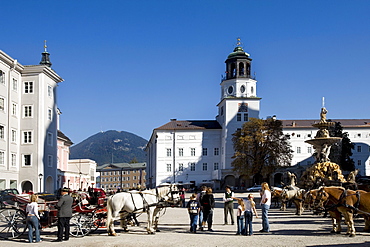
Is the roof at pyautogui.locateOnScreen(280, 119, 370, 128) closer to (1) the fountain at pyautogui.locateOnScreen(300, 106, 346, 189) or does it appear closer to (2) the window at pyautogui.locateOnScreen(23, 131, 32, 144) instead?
(2) the window at pyautogui.locateOnScreen(23, 131, 32, 144)

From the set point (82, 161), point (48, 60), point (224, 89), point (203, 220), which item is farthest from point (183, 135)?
point (203, 220)

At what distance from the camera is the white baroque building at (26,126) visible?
149 ft

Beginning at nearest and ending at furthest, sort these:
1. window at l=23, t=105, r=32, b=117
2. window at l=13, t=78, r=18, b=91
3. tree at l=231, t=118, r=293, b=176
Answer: window at l=13, t=78, r=18, b=91
window at l=23, t=105, r=32, b=117
tree at l=231, t=118, r=293, b=176

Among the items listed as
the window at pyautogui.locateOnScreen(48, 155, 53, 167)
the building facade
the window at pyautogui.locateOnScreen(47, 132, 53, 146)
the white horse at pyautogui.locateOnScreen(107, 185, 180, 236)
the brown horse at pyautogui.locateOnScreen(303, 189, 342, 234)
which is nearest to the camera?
the brown horse at pyautogui.locateOnScreen(303, 189, 342, 234)

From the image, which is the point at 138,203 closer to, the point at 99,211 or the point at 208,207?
the point at 99,211

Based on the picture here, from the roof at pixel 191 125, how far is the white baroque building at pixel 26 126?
44.7 meters

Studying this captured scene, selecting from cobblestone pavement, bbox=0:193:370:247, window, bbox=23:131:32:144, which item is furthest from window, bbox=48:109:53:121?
cobblestone pavement, bbox=0:193:370:247

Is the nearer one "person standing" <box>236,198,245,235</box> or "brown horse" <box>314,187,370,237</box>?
"brown horse" <box>314,187,370,237</box>

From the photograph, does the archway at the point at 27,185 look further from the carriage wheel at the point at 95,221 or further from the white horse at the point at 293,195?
the carriage wheel at the point at 95,221

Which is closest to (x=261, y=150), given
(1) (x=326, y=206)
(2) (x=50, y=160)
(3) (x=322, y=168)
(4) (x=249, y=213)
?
(2) (x=50, y=160)

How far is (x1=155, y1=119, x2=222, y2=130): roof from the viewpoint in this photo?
3676 inches

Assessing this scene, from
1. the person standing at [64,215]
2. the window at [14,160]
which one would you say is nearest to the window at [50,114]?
the window at [14,160]

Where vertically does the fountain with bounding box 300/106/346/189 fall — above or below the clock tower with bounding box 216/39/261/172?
below

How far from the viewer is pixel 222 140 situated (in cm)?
9225
